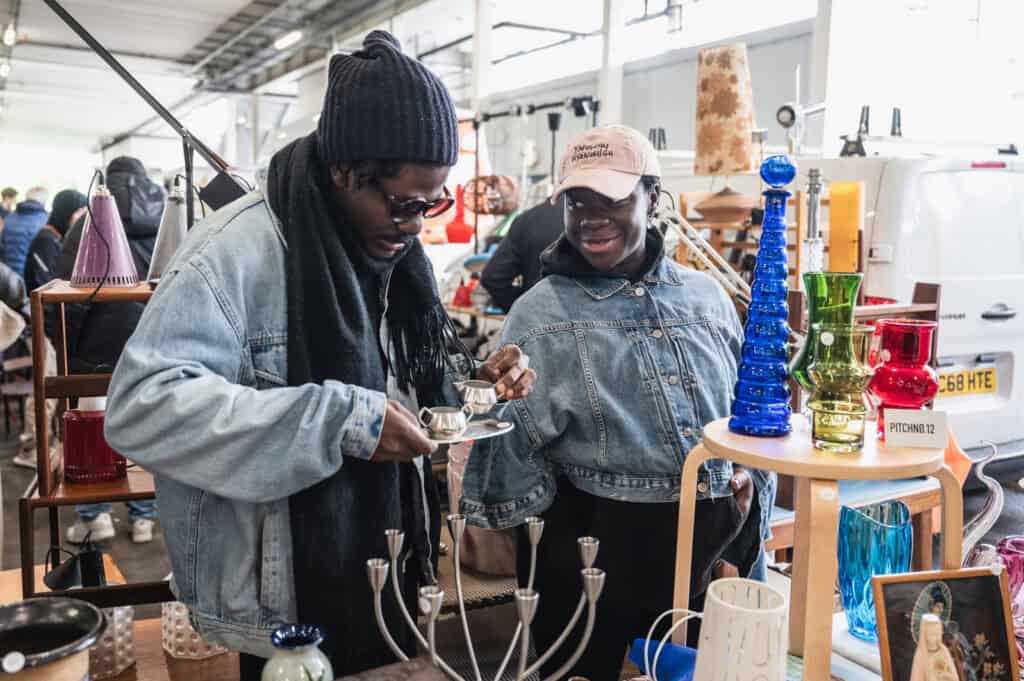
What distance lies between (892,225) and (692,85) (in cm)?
741

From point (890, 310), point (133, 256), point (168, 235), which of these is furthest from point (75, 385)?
point (890, 310)

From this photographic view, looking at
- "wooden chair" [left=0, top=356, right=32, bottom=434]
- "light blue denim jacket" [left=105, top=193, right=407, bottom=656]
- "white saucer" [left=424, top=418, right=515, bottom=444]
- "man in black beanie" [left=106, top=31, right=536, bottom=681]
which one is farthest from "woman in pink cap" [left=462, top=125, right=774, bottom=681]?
"wooden chair" [left=0, top=356, right=32, bottom=434]

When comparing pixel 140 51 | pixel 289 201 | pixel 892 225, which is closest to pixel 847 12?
pixel 892 225

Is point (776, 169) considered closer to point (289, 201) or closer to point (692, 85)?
point (289, 201)

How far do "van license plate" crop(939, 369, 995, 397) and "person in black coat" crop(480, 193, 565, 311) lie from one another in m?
1.85

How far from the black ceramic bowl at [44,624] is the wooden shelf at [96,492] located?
100 cm

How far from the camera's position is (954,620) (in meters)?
1.20

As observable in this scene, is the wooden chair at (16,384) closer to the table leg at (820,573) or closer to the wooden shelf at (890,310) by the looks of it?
the wooden shelf at (890,310)

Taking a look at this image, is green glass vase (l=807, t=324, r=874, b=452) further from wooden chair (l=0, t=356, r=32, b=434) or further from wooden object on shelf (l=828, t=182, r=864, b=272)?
wooden chair (l=0, t=356, r=32, b=434)

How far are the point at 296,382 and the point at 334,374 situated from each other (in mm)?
53

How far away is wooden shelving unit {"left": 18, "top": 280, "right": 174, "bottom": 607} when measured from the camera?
1925mm

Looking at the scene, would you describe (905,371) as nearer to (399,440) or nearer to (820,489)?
(820,489)

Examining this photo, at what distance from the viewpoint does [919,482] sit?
2836 mm

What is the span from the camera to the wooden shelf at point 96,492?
79.0 inches
